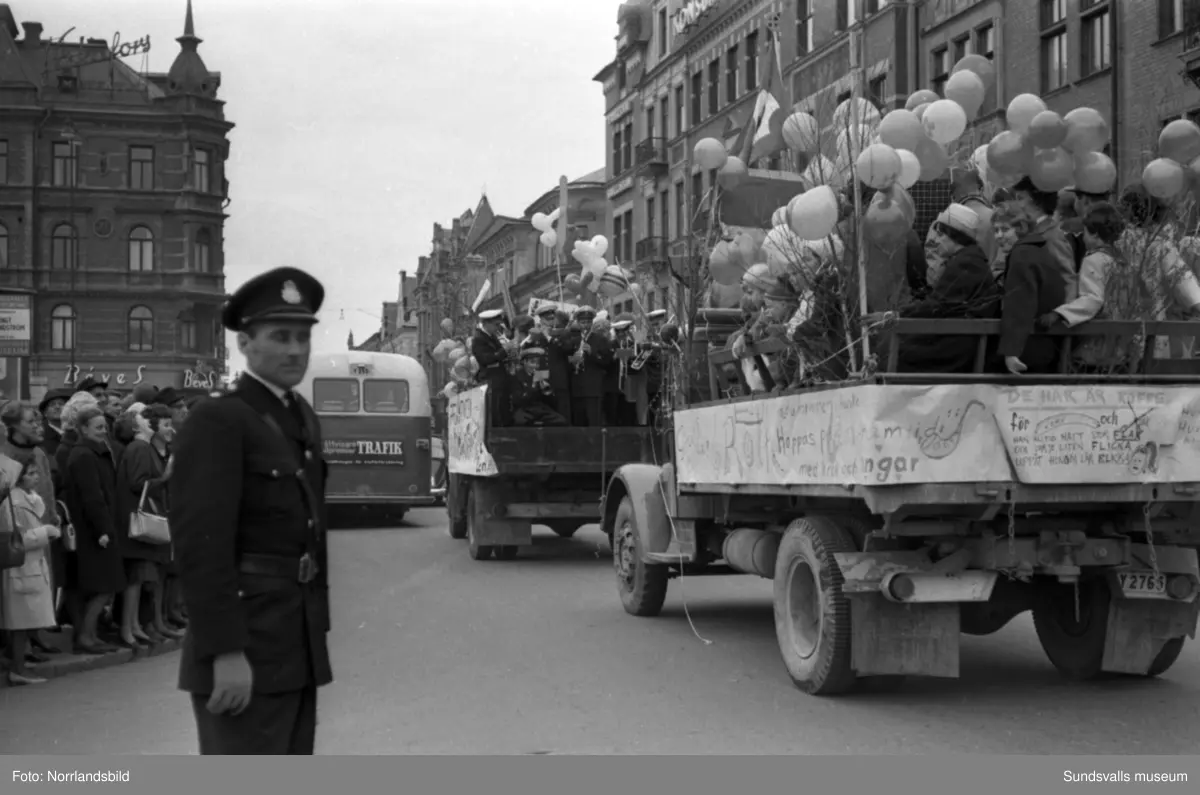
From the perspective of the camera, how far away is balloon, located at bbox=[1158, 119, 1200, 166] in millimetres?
9523

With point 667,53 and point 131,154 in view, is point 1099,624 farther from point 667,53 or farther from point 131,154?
point 667,53

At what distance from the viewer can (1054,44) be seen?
30.7 metres

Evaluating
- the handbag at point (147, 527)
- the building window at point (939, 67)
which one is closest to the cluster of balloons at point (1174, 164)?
the handbag at point (147, 527)

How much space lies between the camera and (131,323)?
27.9 meters

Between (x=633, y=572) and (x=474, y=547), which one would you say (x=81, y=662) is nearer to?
(x=633, y=572)

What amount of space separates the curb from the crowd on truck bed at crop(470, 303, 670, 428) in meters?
7.05

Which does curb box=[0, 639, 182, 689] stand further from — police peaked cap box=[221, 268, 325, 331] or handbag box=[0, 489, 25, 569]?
police peaked cap box=[221, 268, 325, 331]

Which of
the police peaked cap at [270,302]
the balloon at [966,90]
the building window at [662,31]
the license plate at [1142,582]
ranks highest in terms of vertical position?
the building window at [662,31]

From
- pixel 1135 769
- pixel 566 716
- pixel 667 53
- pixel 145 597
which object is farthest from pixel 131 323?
pixel 667 53

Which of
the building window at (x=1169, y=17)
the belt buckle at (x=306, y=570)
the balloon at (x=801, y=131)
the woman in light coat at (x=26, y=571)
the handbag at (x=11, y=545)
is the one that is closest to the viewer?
the belt buckle at (x=306, y=570)

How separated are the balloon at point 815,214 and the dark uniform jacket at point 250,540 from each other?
4.36m
